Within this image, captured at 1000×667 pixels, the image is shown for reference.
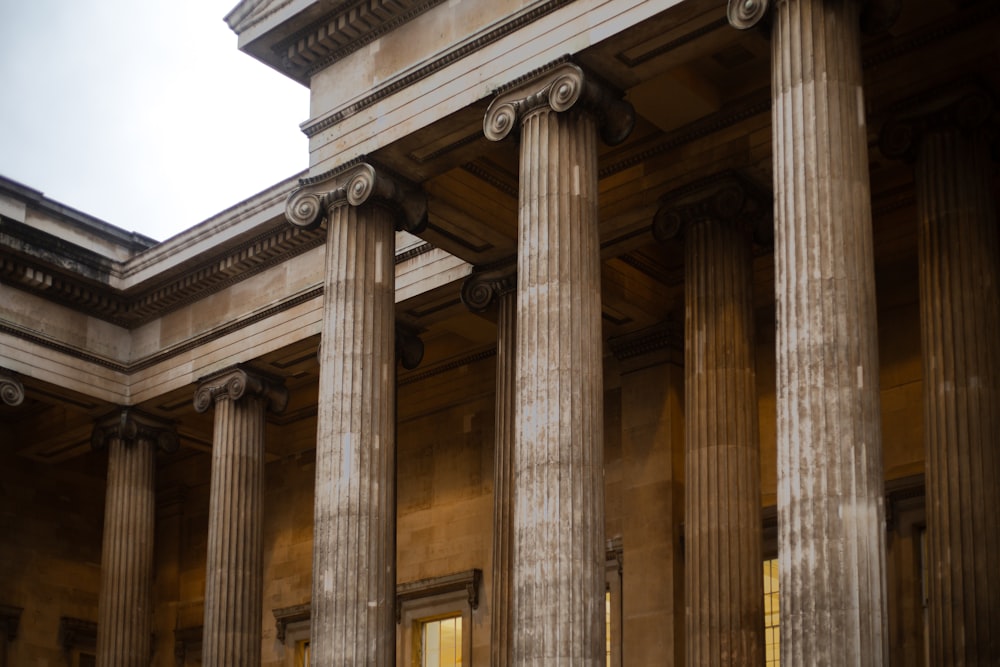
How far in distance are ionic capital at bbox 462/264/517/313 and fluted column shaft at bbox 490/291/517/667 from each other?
17 centimetres

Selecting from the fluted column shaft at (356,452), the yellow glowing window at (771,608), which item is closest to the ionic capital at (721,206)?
the fluted column shaft at (356,452)

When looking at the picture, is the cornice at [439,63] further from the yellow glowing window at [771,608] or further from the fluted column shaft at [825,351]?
the yellow glowing window at [771,608]

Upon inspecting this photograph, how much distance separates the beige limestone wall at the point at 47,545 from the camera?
4072cm

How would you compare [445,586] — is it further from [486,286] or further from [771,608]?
[486,286]

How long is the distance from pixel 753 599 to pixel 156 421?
56.6ft

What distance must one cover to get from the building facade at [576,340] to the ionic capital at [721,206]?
0.18 feet

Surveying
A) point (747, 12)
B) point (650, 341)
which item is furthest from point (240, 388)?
point (747, 12)

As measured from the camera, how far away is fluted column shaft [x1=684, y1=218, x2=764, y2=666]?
25047 mm

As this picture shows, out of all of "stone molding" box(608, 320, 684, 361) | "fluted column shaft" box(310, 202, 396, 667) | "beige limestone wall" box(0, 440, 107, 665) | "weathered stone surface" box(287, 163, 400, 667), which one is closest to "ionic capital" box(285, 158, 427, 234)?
"weathered stone surface" box(287, 163, 400, 667)

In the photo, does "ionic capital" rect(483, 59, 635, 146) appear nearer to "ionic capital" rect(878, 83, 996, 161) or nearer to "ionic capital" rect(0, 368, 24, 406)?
"ionic capital" rect(878, 83, 996, 161)

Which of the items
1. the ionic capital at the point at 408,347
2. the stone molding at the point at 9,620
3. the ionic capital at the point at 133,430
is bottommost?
the stone molding at the point at 9,620

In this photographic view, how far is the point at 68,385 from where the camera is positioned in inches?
1444

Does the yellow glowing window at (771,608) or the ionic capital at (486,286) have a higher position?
the ionic capital at (486,286)

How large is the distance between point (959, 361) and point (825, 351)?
410 cm
